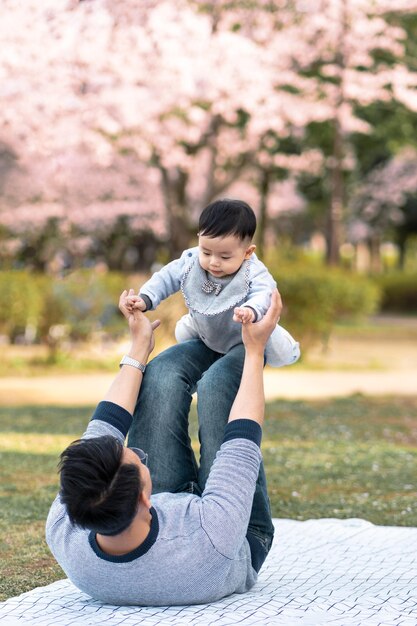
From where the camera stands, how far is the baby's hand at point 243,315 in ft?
11.0

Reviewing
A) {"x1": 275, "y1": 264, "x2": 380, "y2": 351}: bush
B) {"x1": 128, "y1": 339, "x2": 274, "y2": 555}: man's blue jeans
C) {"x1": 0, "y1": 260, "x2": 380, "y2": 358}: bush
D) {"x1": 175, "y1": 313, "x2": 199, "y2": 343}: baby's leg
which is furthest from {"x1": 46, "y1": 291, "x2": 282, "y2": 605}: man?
Result: {"x1": 275, "y1": 264, "x2": 380, "y2": 351}: bush

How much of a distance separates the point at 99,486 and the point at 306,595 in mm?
1047

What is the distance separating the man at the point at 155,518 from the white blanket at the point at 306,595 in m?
0.08

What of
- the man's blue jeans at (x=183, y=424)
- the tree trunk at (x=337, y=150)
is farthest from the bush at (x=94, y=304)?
the man's blue jeans at (x=183, y=424)

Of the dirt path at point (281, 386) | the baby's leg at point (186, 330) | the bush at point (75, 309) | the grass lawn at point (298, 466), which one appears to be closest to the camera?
the baby's leg at point (186, 330)

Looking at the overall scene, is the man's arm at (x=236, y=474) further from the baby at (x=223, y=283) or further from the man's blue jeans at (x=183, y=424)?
the baby at (x=223, y=283)

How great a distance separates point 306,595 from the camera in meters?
3.58

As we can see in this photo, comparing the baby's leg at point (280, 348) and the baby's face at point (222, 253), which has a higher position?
the baby's face at point (222, 253)

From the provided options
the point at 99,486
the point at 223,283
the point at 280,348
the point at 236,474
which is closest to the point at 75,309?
the point at 223,283

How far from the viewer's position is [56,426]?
28.6 ft

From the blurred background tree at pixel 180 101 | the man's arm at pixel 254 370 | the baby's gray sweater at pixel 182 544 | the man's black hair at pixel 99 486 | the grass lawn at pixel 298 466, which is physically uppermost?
the blurred background tree at pixel 180 101

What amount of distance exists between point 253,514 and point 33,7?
36.3 ft

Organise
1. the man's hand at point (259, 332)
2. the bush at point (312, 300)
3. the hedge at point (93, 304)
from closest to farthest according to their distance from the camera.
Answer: the man's hand at point (259, 332)
the hedge at point (93, 304)
the bush at point (312, 300)

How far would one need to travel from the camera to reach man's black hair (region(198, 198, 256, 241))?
A: 11.9 ft
